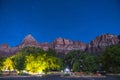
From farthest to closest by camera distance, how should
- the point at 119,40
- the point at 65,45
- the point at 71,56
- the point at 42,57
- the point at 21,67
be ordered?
the point at 65,45 < the point at 119,40 < the point at 71,56 < the point at 42,57 < the point at 21,67

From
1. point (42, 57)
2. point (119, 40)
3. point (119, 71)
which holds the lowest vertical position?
point (119, 71)

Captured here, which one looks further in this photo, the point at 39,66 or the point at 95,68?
the point at 95,68

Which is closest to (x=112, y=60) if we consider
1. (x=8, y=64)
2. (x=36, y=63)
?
(x=36, y=63)

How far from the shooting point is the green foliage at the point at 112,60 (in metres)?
30.8

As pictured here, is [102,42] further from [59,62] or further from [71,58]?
[59,62]

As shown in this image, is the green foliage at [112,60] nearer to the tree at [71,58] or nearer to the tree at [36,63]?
the tree at [71,58]

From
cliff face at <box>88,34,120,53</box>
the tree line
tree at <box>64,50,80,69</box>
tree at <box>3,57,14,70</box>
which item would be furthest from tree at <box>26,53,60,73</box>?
cliff face at <box>88,34,120,53</box>

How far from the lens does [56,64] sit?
35062 millimetres

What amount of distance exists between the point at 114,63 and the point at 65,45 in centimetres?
4659

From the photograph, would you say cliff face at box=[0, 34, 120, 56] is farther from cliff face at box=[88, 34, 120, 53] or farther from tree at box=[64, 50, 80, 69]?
tree at box=[64, 50, 80, 69]

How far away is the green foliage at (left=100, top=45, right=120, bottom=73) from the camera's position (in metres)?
30.8

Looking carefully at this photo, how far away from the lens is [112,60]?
3194 cm

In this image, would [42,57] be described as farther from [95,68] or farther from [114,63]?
[114,63]

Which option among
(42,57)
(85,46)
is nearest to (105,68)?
(42,57)
